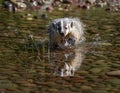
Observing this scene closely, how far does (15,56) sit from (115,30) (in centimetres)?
423

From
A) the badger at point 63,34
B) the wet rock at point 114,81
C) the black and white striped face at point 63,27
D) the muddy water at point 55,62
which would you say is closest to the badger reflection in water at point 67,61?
the muddy water at point 55,62

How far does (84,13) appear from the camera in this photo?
17.7m

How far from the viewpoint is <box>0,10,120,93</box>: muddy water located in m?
8.47

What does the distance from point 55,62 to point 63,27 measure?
5.85 ft

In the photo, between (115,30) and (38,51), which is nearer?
(38,51)

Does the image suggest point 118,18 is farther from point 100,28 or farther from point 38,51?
point 38,51

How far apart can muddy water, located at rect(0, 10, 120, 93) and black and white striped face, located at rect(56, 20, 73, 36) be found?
1.49 feet

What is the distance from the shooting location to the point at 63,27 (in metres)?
11.8

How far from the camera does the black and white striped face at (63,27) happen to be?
11.7 meters

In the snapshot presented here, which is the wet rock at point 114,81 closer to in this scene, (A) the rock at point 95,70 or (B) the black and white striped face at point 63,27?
(A) the rock at point 95,70

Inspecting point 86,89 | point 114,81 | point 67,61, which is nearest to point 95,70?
point 114,81

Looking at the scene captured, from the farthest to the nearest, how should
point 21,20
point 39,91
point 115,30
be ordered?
point 21,20, point 115,30, point 39,91

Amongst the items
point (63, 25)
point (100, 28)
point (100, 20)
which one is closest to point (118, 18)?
point (100, 20)

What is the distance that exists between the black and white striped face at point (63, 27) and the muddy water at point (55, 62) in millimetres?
454
